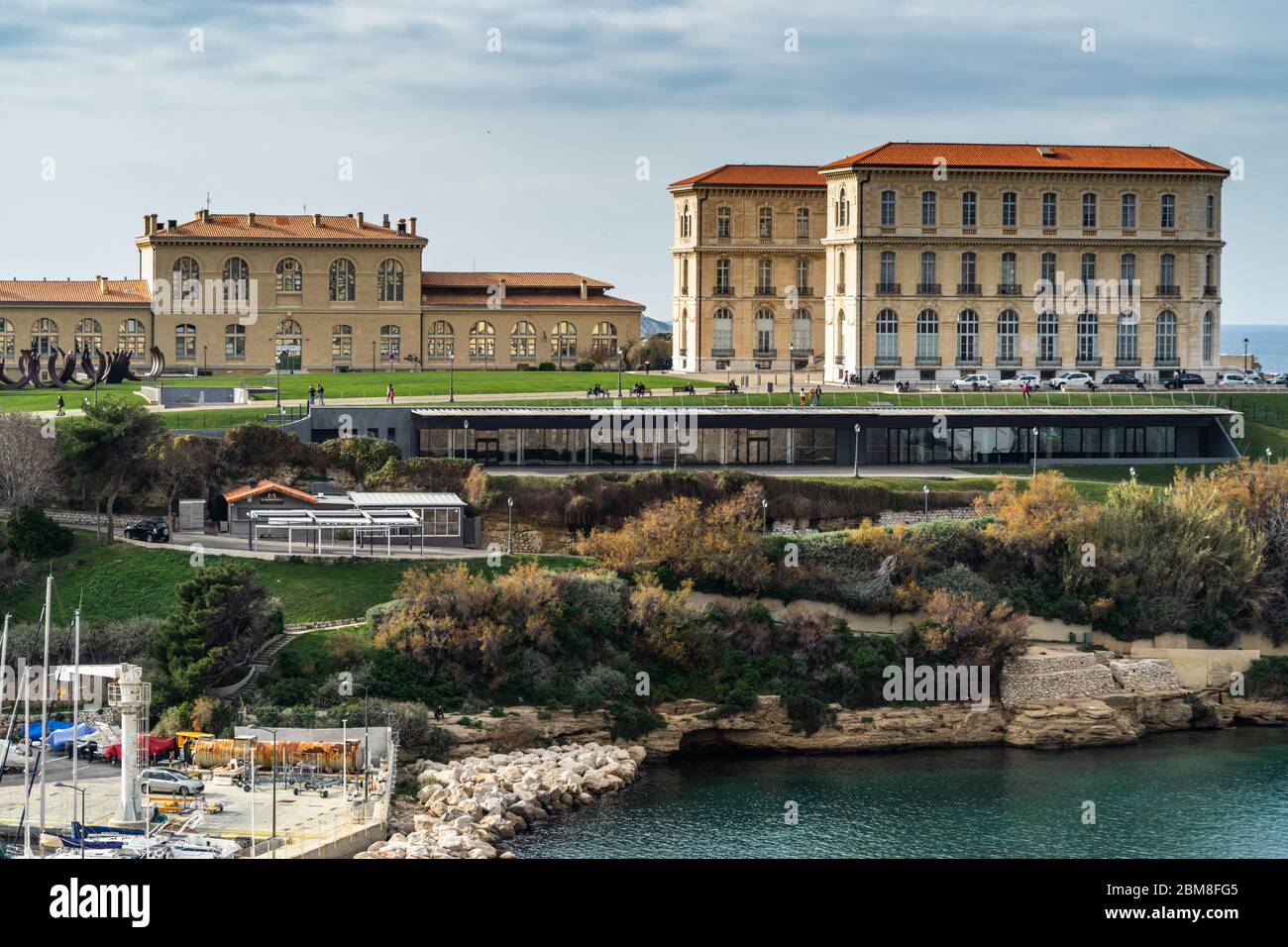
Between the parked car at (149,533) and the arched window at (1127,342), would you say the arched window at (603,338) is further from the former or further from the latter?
the parked car at (149,533)

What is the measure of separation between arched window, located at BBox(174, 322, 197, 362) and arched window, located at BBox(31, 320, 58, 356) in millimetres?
6687

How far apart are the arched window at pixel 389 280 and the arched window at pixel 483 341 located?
4.89m

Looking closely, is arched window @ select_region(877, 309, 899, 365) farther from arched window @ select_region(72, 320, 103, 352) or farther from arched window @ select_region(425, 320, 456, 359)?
arched window @ select_region(72, 320, 103, 352)

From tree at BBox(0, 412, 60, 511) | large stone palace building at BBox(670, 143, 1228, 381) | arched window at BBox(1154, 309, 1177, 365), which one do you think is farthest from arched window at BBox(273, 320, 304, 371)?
arched window at BBox(1154, 309, 1177, 365)

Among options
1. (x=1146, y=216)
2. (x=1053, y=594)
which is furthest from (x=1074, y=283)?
(x=1053, y=594)

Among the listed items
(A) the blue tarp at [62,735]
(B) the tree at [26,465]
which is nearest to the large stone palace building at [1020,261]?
(B) the tree at [26,465]

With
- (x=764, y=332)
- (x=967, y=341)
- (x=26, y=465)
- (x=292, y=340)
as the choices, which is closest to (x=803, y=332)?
(x=764, y=332)

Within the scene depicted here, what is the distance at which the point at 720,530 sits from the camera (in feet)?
189

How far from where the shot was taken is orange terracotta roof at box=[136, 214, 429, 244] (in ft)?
342

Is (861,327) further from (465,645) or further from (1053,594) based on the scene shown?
(465,645)

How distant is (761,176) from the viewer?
326 ft

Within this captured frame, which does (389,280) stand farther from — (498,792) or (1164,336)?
(498,792)

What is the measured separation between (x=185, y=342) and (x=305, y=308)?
719 cm

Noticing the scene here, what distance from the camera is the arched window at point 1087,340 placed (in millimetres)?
92688
